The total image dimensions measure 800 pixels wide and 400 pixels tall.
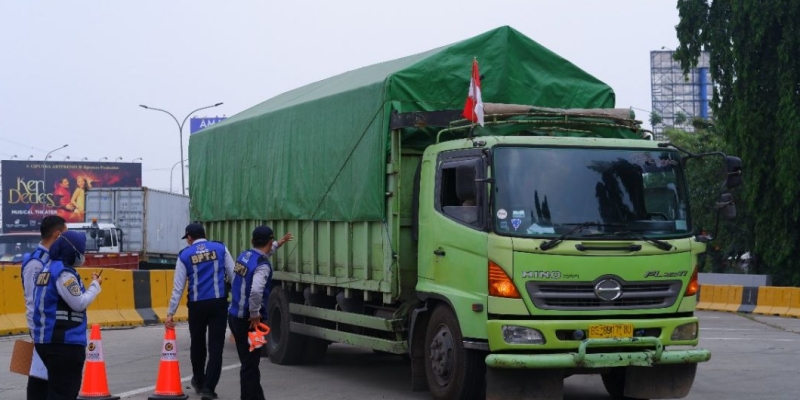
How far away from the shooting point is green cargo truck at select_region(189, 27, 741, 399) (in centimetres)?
970

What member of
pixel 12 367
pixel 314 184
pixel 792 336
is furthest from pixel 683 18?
pixel 12 367

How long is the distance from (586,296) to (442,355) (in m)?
1.53

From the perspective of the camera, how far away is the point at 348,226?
41.6 feet

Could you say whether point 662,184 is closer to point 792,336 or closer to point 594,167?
point 594,167

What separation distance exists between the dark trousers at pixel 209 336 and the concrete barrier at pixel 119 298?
7898 millimetres

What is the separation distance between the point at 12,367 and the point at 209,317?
8.75 feet

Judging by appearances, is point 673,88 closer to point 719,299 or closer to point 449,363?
point 719,299

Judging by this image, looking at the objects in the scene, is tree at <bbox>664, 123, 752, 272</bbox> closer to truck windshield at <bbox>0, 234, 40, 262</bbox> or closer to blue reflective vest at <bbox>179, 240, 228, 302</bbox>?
truck windshield at <bbox>0, 234, 40, 262</bbox>

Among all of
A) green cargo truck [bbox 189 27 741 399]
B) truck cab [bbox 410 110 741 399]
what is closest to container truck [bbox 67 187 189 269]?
green cargo truck [bbox 189 27 741 399]

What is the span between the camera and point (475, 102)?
10.7m

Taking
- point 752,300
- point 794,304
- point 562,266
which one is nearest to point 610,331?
point 562,266

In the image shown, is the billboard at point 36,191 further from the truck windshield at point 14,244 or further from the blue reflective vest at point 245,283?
the blue reflective vest at point 245,283

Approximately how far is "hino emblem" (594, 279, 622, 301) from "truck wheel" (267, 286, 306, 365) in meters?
5.71

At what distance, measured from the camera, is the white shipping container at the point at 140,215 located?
44125mm
